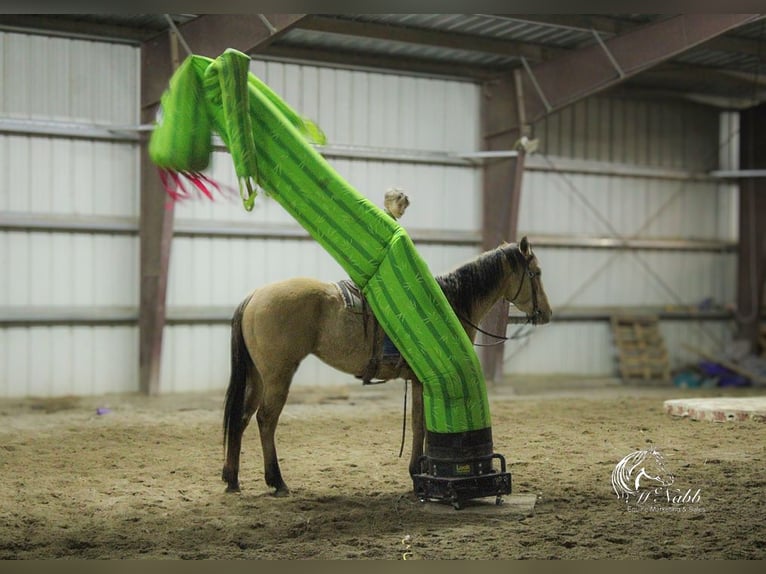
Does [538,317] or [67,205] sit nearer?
[538,317]

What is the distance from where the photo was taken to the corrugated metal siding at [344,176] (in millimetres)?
10867

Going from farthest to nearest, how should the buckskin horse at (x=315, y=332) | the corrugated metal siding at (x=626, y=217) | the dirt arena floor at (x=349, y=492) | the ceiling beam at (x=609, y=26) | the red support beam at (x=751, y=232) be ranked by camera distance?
the red support beam at (x=751, y=232), the corrugated metal siding at (x=626, y=217), the ceiling beam at (x=609, y=26), the buckskin horse at (x=315, y=332), the dirt arena floor at (x=349, y=492)

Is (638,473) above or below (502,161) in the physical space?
below

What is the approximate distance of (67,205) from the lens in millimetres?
10172

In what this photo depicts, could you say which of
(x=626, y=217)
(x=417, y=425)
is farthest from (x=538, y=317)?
(x=626, y=217)

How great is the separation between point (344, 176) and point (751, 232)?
7283mm

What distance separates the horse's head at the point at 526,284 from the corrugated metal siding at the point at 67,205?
5844 millimetres

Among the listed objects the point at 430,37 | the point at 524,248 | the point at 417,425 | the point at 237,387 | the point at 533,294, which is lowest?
the point at 417,425

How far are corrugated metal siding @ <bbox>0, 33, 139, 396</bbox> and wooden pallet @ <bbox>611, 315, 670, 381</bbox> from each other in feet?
22.6

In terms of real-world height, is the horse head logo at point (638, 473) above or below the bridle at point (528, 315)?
below

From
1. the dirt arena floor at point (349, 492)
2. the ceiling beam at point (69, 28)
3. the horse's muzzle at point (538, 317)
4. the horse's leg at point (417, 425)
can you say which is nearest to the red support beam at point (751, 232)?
the dirt arena floor at point (349, 492)

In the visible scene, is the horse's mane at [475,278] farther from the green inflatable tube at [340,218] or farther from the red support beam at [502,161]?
the red support beam at [502,161]

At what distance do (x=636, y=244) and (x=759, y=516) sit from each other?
364 inches
